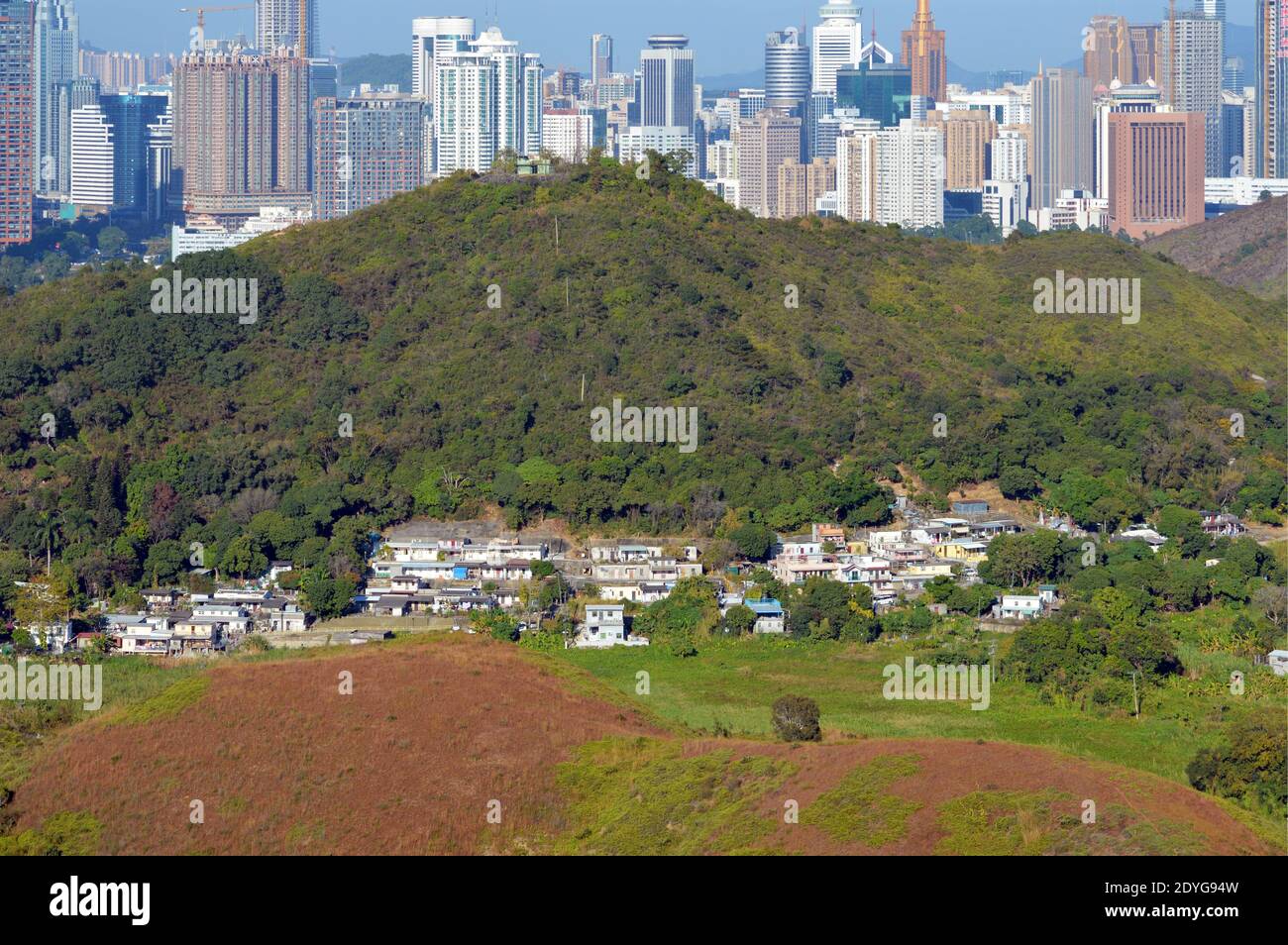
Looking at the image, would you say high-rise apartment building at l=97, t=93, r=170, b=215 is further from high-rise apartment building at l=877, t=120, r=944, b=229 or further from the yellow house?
the yellow house

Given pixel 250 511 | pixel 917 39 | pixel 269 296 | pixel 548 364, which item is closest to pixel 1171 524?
pixel 548 364

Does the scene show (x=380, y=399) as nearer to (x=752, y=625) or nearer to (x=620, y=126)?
(x=752, y=625)

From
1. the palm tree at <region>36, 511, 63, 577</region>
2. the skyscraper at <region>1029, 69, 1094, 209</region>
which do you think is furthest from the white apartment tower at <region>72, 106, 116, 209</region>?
the palm tree at <region>36, 511, 63, 577</region>

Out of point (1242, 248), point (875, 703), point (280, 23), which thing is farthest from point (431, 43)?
point (875, 703)

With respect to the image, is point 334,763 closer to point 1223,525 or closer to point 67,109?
point 1223,525

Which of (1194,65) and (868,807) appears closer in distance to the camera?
(868,807)

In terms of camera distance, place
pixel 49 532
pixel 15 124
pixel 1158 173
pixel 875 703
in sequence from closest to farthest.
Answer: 1. pixel 875 703
2. pixel 49 532
3. pixel 15 124
4. pixel 1158 173
